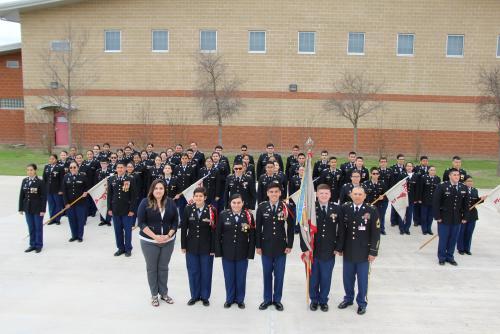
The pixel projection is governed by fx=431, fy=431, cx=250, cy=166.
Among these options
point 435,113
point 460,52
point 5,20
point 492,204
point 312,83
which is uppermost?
point 5,20

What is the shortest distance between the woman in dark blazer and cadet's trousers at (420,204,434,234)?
6458mm

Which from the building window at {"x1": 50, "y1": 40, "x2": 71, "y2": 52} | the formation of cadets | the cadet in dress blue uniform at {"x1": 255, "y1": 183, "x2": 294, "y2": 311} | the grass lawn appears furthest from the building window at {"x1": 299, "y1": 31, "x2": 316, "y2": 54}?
the cadet in dress blue uniform at {"x1": 255, "y1": 183, "x2": 294, "y2": 311}

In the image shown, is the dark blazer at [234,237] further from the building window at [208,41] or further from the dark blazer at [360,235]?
the building window at [208,41]

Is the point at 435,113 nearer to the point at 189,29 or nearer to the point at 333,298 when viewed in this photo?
the point at 189,29

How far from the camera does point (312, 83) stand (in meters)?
25.5

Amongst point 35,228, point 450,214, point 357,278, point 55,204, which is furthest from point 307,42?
point 357,278

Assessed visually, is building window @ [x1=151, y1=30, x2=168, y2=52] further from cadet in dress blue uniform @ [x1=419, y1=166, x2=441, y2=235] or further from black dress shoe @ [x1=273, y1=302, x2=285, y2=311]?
black dress shoe @ [x1=273, y1=302, x2=285, y2=311]

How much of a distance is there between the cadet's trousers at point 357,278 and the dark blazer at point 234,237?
1.32 meters

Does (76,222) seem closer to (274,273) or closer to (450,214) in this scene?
(274,273)

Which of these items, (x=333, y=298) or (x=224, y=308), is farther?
(x=333, y=298)

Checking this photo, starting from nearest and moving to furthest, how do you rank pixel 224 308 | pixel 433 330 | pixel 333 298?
pixel 433 330 → pixel 224 308 → pixel 333 298

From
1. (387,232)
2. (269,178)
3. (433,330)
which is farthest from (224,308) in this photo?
(387,232)

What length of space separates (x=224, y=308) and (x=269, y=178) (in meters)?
4.51

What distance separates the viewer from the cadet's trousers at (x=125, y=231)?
791cm
